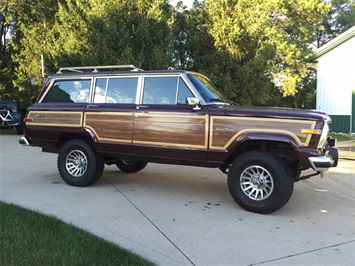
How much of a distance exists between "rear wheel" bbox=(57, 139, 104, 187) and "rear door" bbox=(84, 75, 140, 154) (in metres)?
0.31

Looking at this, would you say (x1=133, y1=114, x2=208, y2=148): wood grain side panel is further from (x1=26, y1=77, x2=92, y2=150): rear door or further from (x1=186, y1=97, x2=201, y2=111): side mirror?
(x1=26, y1=77, x2=92, y2=150): rear door

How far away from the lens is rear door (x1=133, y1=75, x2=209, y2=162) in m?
5.39

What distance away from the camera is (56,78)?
6867 millimetres

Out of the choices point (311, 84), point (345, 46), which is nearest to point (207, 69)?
point (345, 46)

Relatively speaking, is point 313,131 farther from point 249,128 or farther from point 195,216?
point 195,216

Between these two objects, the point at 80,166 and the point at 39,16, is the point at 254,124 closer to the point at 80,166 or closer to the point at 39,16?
the point at 80,166

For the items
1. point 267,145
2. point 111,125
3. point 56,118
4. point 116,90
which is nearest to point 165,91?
point 116,90

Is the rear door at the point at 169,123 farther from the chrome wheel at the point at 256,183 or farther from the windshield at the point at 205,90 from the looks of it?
→ the chrome wheel at the point at 256,183

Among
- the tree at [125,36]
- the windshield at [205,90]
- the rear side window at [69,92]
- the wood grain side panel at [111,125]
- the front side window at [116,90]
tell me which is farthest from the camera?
the tree at [125,36]

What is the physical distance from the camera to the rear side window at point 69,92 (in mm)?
6582

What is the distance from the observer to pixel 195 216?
4.90 m

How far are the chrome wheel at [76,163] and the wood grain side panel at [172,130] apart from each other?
4.01ft

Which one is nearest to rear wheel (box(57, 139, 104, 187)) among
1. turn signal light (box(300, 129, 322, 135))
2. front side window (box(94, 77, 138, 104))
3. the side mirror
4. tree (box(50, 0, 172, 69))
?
front side window (box(94, 77, 138, 104))

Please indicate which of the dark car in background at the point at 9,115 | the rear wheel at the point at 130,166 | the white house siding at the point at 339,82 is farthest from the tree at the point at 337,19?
the rear wheel at the point at 130,166
